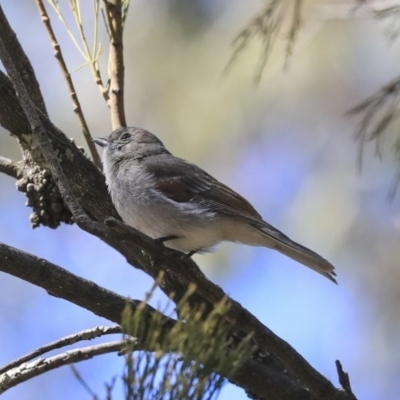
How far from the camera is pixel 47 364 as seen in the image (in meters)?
2.59

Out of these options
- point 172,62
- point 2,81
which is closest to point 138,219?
point 2,81

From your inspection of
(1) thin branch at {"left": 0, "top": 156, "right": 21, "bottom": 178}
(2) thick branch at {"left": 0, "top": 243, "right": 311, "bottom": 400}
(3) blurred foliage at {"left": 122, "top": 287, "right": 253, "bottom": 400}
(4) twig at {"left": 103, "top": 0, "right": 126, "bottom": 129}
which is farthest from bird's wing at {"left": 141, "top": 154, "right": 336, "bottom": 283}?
(3) blurred foliage at {"left": 122, "top": 287, "right": 253, "bottom": 400}

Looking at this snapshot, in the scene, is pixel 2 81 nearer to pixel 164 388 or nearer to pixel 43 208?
pixel 43 208

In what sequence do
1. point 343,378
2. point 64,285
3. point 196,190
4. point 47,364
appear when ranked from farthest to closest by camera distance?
point 196,190 → point 47,364 → point 343,378 → point 64,285

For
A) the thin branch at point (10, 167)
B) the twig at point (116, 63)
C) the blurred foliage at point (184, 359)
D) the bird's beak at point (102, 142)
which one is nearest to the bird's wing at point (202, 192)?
the bird's beak at point (102, 142)

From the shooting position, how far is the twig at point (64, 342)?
2533 millimetres

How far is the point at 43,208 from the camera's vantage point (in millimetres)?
3449

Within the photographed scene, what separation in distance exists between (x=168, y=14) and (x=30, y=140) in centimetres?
186

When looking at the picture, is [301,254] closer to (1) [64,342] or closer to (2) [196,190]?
(2) [196,190]

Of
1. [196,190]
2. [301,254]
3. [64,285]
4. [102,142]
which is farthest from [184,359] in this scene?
[102,142]

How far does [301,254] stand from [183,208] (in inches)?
24.6

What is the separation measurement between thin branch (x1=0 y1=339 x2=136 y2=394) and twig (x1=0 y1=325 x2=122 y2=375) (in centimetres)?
3

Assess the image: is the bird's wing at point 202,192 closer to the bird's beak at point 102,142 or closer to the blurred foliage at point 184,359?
the bird's beak at point 102,142

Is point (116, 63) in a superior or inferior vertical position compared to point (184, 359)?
superior
